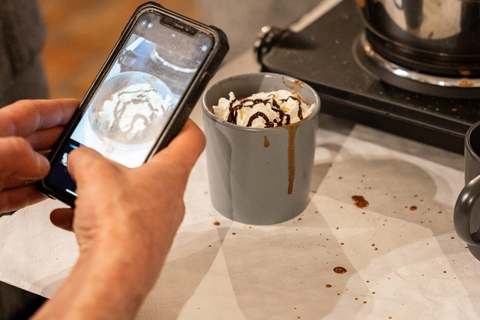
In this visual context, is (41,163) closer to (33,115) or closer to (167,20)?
(33,115)

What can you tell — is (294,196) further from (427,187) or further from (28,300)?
(28,300)

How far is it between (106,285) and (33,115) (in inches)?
9.8

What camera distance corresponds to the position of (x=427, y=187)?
0.71m

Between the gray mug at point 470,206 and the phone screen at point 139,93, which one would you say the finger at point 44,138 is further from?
the gray mug at point 470,206

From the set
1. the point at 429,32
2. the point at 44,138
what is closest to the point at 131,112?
the point at 44,138

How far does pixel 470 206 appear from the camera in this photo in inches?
20.3

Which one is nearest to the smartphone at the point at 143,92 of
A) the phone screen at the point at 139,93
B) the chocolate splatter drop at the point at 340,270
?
the phone screen at the point at 139,93

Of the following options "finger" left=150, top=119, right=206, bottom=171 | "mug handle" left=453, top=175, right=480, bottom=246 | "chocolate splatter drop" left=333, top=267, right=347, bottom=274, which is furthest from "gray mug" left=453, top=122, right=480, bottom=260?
"finger" left=150, top=119, right=206, bottom=171

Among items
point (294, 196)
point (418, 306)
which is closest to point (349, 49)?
point (294, 196)

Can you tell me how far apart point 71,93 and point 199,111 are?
1.11m

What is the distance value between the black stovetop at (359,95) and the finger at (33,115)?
0.33 m

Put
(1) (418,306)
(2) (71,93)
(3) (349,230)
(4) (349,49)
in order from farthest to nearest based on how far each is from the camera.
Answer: (2) (71,93) < (4) (349,49) < (3) (349,230) < (1) (418,306)

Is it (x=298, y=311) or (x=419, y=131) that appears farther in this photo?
(x=419, y=131)

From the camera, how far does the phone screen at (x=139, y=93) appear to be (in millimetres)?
553
